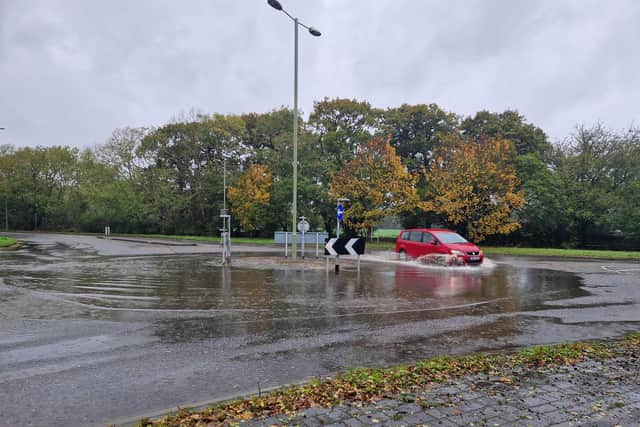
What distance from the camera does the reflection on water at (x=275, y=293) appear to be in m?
7.71

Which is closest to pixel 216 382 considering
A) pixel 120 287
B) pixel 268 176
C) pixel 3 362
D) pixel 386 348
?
pixel 386 348

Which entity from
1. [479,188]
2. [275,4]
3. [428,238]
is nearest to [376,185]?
[479,188]

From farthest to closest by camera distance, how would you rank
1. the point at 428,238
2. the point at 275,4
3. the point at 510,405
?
the point at 428,238 < the point at 275,4 < the point at 510,405

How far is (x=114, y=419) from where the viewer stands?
3.67 m

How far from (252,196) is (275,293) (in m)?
32.5

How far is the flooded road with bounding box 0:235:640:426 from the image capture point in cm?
440

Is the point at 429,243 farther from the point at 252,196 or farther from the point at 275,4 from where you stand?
the point at 252,196

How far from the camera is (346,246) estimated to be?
48.3 ft

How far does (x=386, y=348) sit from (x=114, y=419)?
3.55 meters

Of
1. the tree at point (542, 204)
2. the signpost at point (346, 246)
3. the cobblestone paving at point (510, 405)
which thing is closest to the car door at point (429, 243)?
the signpost at point (346, 246)

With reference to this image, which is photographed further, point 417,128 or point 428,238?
point 417,128

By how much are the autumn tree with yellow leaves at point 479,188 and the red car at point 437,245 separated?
499 inches

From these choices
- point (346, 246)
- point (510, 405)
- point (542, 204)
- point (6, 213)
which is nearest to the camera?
point (510, 405)

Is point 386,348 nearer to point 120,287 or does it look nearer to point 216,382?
point 216,382
